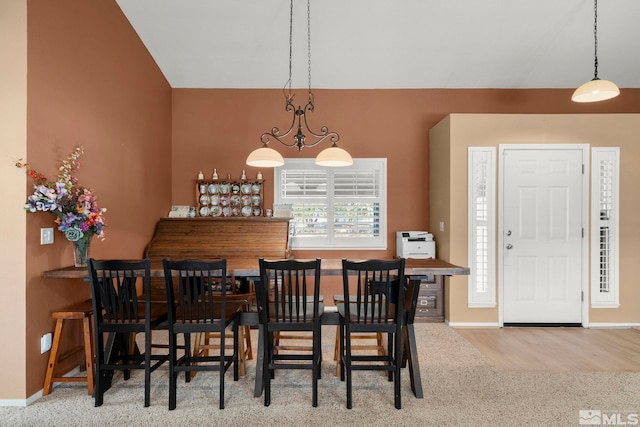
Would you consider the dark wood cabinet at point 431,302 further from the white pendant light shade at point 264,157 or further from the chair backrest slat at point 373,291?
the white pendant light shade at point 264,157

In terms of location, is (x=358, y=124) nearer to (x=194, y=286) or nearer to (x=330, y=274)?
(x=330, y=274)

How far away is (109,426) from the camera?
2.39 metres

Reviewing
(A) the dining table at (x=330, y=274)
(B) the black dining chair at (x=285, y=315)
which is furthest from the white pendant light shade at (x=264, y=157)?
(B) the black dining chair at (x=285, y=315)

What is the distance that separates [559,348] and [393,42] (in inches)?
152

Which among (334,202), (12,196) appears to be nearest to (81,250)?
(12,196)

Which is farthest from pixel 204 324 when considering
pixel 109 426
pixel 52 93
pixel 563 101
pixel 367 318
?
pixel 563 101

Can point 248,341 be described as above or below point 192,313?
below

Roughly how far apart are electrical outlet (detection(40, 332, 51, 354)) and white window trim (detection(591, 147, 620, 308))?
5.60 metres

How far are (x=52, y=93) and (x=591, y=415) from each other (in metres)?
4.56

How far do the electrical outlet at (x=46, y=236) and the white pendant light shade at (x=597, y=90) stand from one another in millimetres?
4544

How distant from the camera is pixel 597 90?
3.15 meters

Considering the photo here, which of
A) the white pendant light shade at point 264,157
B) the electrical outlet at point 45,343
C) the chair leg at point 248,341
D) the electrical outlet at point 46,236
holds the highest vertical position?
the white pendant light shade at point 264,157

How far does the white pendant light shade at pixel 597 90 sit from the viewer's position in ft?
10.3

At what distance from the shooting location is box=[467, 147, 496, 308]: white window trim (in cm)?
449
